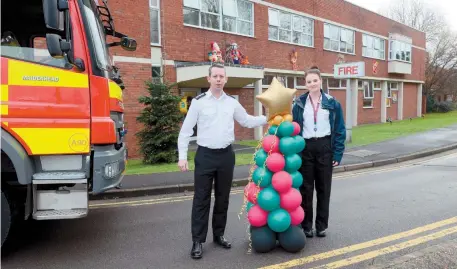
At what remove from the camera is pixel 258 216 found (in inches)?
146

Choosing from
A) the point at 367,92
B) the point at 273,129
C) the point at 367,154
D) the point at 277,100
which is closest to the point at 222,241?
the point at 273,129

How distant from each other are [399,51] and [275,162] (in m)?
28.9

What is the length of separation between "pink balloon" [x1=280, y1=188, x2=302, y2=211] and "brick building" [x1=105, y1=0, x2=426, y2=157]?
31.2ft

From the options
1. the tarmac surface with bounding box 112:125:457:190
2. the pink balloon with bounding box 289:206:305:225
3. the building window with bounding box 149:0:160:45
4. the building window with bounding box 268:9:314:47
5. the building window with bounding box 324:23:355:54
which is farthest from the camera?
the building window with bounding box 324:23:355:54

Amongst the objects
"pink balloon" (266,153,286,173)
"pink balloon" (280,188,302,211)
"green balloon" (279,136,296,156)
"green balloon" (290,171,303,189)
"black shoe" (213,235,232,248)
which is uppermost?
"green balloon" (279,136,296,156)

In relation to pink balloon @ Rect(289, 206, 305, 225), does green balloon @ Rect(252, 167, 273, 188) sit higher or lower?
higher

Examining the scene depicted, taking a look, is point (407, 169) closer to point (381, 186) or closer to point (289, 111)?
point (381, 186)

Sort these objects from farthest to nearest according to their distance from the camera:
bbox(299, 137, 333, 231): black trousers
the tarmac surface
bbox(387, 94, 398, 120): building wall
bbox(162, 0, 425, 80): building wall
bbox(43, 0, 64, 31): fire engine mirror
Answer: bbox(387, 94, 398, 120): building wall, bbox(162, 0, 425, 80): building wall, the tarmac surface, bbox(299, 137, 333, 231): black trousers, bbox(43, 0, 64, 31): fire engine mirror

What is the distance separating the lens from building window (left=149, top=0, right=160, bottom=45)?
520 inches

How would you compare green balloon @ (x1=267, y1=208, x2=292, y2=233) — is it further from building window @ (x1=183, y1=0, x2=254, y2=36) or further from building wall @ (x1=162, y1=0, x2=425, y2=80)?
building window @ (x1=183, y1=0, x2=254, y2=36)

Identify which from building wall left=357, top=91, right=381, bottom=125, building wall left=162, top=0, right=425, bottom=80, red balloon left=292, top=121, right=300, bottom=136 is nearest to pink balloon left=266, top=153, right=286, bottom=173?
red balloon left=292, top=121, right=300, bottom=136

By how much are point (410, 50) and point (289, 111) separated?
101 ft

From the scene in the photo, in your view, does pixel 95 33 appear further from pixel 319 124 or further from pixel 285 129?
pixel 319 124

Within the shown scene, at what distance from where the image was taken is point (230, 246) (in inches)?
157
